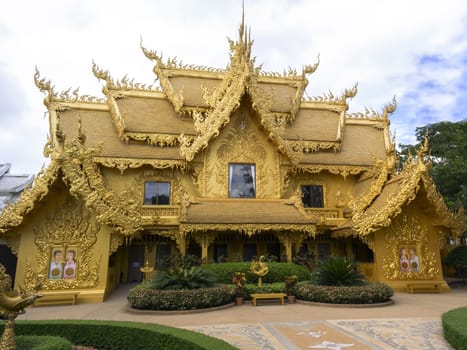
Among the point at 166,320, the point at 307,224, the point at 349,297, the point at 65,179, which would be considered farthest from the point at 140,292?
the point at 307,224

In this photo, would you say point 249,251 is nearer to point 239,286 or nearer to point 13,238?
point 239,286

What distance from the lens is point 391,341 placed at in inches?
223

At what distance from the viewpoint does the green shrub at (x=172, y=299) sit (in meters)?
8.47

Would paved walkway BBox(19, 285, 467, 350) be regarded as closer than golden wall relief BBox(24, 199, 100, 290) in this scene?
Yes

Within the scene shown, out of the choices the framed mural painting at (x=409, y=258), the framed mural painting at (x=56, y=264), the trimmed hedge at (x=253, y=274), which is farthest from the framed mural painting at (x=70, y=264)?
the framed mural painting at (x=409, y=258)

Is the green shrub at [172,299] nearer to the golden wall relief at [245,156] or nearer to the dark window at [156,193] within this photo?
the golden wall relief at [245,156]

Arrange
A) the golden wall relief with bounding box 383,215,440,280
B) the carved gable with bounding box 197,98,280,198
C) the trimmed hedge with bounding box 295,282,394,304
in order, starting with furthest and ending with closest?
the carved gable with bounding box 197,98,280,198 < the golden wall relief with bounding box 383,215,440,280 < the trimmed hedge with bounding box 295,282,394,304

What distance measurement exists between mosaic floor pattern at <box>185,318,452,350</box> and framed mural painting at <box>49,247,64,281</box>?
566 cm

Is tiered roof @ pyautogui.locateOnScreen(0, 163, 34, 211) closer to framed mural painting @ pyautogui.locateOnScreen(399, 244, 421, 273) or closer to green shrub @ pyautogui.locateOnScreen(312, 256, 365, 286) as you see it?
green shrub @ pyautogui.locateOnScreen(312, 256, 365, 286)

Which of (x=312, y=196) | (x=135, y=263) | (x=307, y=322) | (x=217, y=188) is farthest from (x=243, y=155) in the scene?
(x=307, y=322)

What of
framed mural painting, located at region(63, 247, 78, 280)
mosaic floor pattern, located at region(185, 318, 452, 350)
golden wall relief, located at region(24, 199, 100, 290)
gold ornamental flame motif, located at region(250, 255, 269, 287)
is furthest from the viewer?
gold ornamental flame motif, located at region(250, 255, 269, 287)

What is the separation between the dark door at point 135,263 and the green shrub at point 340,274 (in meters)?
7.57

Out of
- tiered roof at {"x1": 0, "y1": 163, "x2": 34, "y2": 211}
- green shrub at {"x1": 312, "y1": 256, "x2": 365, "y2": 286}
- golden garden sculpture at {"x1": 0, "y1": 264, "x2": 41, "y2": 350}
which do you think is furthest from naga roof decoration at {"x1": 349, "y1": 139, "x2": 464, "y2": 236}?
tiered roof at {"x1": 0, "y1": 163, "x2": 34, "y2": 211}

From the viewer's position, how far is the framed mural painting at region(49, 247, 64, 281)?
10.1 metres
